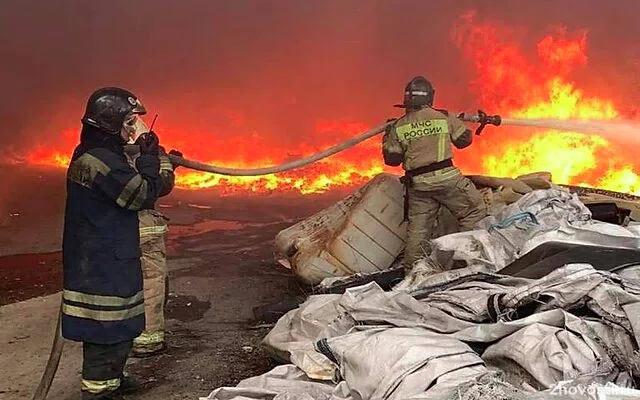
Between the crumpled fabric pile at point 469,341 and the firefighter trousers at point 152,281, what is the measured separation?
77cm

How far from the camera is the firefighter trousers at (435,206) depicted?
5.54 metres

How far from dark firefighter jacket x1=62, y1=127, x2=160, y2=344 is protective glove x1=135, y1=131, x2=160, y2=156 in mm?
203

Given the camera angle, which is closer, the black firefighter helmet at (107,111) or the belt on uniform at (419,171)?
the black firefighter helmet at (107,111)

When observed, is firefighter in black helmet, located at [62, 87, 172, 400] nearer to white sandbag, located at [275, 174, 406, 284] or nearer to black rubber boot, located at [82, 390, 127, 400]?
black rubber boot, located at [82, 390, 127, 400]

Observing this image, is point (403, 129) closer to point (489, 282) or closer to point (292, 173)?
point (489, 282)

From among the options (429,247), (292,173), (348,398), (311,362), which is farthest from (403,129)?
(292,173)

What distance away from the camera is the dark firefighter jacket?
11.2ft

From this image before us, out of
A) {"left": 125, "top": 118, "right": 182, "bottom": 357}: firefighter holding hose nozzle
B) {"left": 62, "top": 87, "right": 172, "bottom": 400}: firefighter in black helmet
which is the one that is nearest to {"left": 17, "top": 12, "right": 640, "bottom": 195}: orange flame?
{"left": 125, "top": 118, "right": 182, "bottom": 357}: firefighter holding hose nozzle

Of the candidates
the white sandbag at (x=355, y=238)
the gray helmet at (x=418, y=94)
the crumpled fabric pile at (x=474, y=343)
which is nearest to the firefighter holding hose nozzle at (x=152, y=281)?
the crumpled fabric pile at (x=474, y=343)

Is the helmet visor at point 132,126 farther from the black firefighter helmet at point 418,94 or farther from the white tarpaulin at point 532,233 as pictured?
the black firefighter helmet at point 418,94

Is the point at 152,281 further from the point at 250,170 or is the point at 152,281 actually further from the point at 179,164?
the point at 250,170

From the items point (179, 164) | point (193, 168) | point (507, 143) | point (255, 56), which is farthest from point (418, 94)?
point (255, 56)

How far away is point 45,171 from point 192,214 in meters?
5.39

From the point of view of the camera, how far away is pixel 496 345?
276 cm
